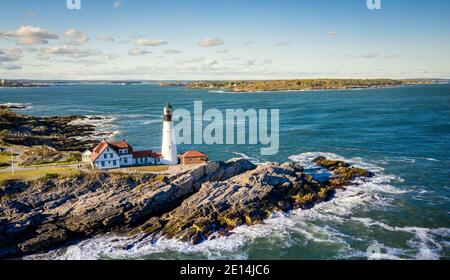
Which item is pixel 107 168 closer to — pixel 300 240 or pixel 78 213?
pixel 78 213

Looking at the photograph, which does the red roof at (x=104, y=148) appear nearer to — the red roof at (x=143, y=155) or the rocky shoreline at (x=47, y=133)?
the red roof at (x=143, y=155)

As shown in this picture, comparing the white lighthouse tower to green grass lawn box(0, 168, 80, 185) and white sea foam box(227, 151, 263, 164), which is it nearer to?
green grass lawn box(0, 168, 80, 185)

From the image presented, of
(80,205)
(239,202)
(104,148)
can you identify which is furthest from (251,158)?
(80,205)

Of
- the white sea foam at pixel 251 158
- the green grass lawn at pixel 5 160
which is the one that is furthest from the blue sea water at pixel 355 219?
the green grass lawn at pixel 5 160

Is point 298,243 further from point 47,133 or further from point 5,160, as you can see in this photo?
point 47,133

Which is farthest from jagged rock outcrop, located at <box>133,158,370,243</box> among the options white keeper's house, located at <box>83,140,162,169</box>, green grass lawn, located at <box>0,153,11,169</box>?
green grass lawn, located at <box>0,153,11,169</box>

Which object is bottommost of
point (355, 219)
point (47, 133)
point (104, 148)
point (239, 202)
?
point (355, 219)
